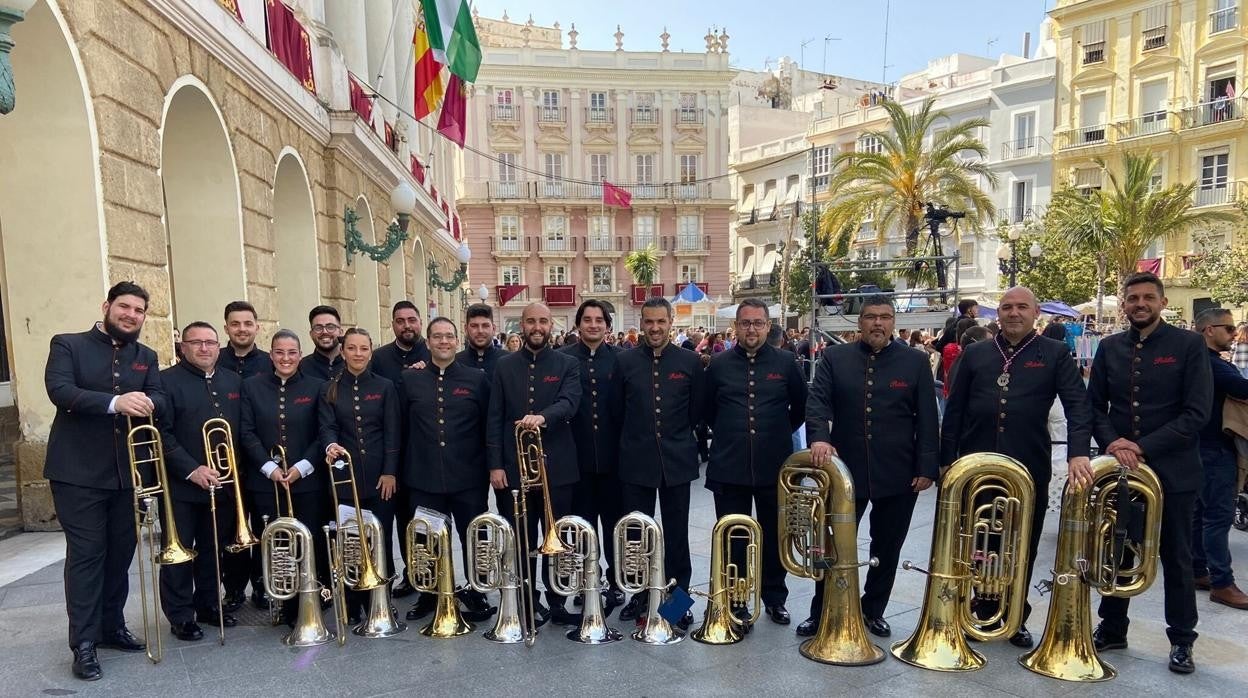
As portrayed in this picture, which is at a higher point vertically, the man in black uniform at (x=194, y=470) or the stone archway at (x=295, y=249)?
the stone archway at (x=295, y=249)

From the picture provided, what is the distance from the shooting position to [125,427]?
4098 mm

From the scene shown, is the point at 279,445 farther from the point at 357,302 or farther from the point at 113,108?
the point at 357,302

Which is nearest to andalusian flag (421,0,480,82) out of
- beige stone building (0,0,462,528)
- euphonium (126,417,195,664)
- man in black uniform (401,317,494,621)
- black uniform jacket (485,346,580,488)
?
beige stone building (0,0,462,528)

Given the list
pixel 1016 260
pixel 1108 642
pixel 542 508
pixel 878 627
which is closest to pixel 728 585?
pixel 878 627

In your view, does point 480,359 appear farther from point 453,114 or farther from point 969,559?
point 453,114

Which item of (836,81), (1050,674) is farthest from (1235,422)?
(836,81)

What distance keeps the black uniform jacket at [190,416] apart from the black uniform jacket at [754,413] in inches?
109

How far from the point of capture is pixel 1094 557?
383 cm

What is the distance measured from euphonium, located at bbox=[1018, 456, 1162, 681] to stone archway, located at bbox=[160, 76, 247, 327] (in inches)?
317

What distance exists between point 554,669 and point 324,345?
8.87ft

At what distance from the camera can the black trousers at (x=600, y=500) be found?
493 cm

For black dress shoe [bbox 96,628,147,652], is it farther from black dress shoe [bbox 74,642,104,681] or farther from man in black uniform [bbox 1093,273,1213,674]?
man in black uniform [bbox 1093,273,1213,674]

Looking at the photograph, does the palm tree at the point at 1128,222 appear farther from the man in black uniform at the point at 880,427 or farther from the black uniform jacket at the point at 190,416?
the black uniform jacket at the point at 190,416

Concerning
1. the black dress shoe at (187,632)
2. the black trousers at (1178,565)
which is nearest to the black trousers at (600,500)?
the black dress shoe at (187,632)
